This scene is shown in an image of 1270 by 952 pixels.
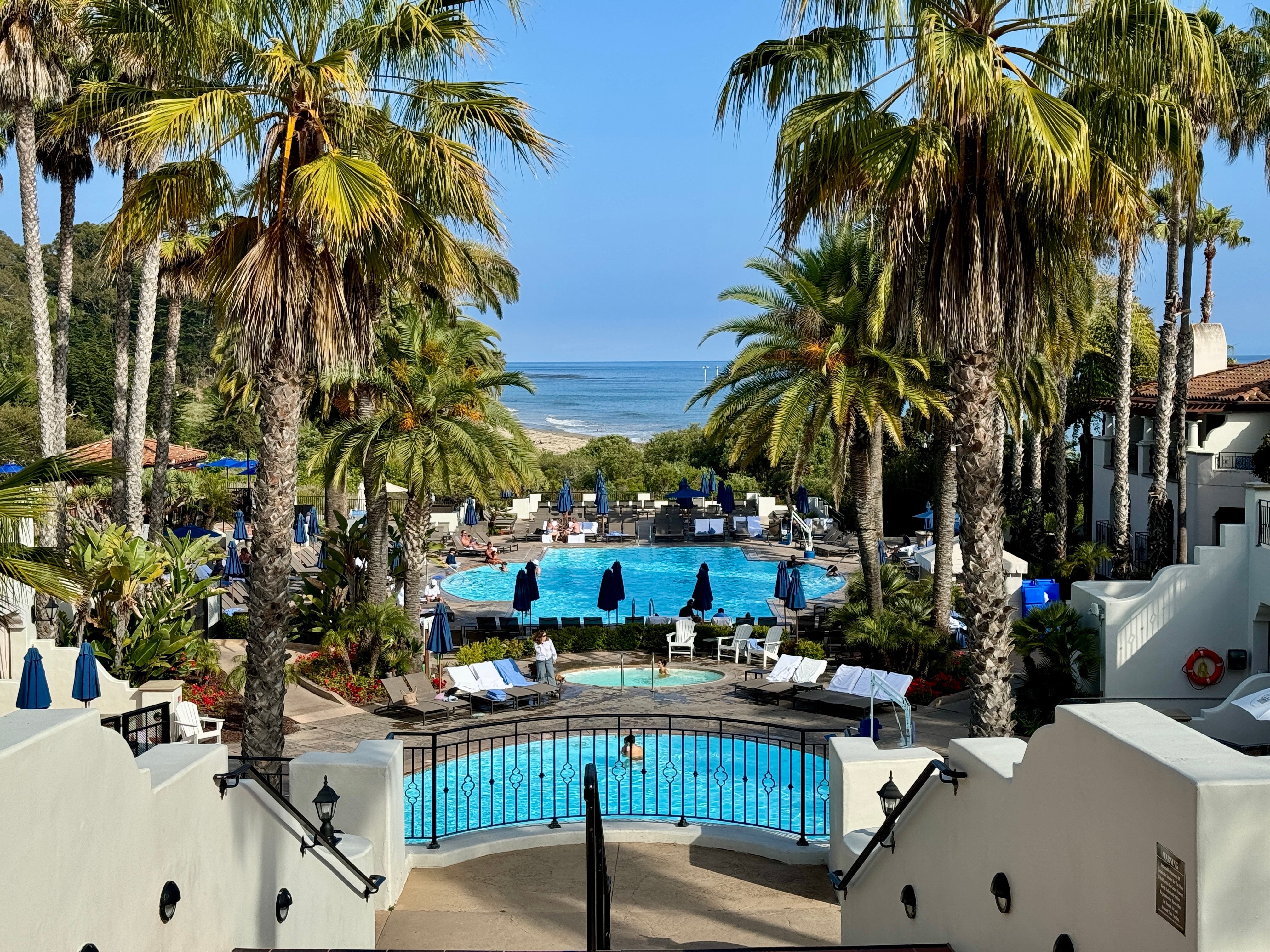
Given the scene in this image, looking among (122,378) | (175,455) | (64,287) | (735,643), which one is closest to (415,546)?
(735,643)

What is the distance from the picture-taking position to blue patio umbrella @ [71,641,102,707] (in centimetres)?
1383

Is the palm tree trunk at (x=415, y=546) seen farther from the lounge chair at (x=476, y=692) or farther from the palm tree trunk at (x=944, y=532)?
the palm tree trunk at (x=944, y=532)

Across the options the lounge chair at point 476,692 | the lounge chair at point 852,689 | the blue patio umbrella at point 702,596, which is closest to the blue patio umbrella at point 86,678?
the lounge chair at point 476,692

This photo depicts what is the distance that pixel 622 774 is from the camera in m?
16.3

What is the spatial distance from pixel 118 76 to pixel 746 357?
1238cm

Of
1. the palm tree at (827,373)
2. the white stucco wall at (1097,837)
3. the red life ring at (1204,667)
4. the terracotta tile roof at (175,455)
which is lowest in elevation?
the red life ring at (1204,667)

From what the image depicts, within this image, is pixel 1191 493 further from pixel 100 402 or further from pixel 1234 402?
pixel 100 402

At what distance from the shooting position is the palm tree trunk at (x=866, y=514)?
22469 millimetres

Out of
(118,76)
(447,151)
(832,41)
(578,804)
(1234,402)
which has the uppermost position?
(118,76)

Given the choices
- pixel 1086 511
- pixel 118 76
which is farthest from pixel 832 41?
pixel 1086 511

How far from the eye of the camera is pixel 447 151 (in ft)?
39.2

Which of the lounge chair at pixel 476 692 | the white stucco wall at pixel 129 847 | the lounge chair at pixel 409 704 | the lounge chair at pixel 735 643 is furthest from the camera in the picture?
the lounge chair at pixel 735 643

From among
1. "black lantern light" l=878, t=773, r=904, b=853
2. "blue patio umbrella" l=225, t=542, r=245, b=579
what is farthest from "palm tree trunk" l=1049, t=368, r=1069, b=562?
"black lantern light" l=878, t=773, r=904, b=853

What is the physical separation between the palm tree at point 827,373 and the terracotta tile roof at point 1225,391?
8989 millimetres
